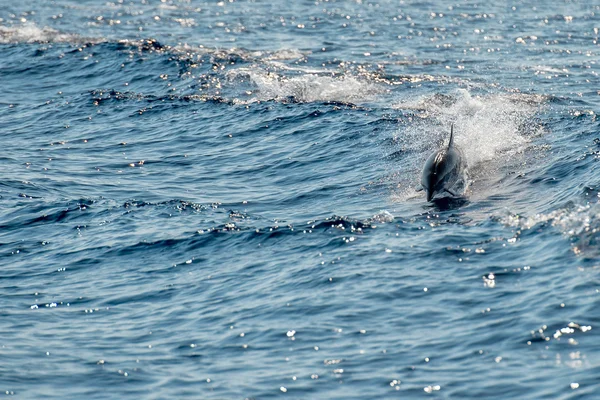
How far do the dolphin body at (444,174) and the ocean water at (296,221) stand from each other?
0.47 meters

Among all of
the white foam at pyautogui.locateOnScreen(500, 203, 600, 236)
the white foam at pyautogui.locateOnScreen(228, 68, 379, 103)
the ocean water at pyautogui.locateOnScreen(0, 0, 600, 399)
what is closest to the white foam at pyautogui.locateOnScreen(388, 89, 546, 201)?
the ocean water at pyautogui.locateOnScreen(0, 0, 600, 399)

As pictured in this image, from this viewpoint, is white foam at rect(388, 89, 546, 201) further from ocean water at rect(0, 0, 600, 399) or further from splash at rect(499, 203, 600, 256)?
splash at rect(499, 203, 600, 256)

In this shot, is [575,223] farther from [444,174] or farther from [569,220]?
[444,174]

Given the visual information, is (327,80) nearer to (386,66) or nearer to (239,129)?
(386,66)

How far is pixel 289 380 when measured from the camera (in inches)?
570

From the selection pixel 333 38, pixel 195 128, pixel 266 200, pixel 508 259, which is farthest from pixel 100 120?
pixel 508 259

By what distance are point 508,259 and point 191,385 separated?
644 centimetres

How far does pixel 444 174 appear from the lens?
874 inches

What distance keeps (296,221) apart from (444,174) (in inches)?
135

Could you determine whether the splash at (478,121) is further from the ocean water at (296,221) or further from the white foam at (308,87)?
the white foam at (308,87)

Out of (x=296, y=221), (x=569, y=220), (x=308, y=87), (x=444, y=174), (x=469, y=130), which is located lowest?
(x=308, y=87)

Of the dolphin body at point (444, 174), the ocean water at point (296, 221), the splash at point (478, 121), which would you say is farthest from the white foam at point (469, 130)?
the dolphin body at point (444, 174)

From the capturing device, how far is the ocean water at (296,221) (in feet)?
49.0

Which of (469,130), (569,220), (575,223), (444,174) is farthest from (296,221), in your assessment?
(469,130)
